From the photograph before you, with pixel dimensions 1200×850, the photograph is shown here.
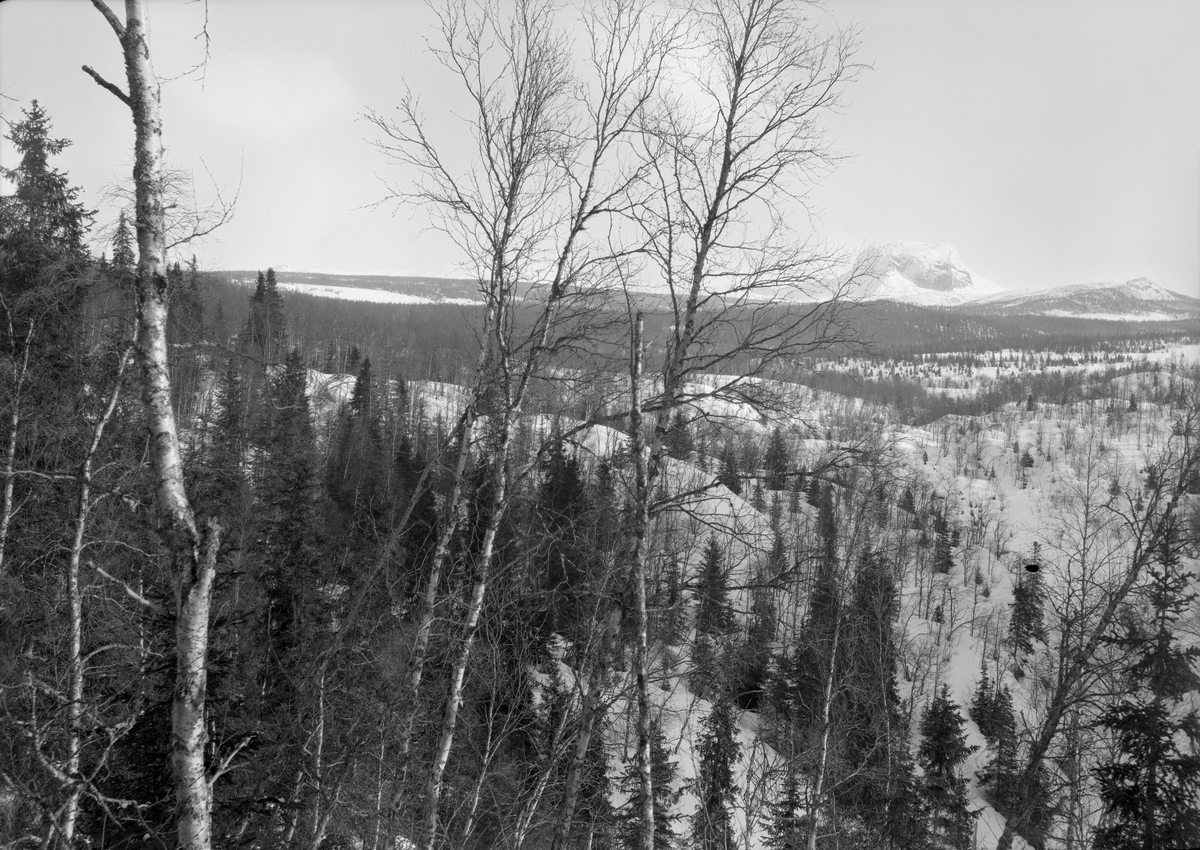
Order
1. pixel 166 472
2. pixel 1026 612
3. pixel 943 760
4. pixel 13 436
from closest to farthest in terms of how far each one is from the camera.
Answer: pixel 166 472
pixel 13 436
pixel 943 760
pixel 1026 612

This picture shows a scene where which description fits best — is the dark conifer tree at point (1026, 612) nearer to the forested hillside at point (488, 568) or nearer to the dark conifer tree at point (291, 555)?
the forested hillside at point (488, 568)

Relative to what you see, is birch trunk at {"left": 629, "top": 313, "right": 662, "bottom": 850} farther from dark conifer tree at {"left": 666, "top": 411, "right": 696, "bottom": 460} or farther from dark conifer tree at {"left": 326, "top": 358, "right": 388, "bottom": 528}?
dark conifer tree at {"left": 326, "top": 358, "right": 388, "bottom": 528}

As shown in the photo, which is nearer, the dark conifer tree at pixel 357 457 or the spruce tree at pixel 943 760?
the spruce tree at pixel 943 760

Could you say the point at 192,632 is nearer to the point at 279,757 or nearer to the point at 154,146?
the point at 154,146

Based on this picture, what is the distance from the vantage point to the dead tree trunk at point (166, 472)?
3174 mm

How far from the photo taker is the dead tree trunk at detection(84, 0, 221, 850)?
10.4ft

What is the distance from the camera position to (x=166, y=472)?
11.1ft

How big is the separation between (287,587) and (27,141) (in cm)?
1104

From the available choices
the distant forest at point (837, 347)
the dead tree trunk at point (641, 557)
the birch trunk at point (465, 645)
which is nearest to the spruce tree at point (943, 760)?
the distant forest at point (837, 347)

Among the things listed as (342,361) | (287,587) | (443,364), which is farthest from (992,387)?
(287,587)

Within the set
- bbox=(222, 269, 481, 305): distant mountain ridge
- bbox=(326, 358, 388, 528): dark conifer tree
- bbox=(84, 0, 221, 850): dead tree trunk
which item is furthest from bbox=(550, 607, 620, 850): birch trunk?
bbox=(222, 269, 481, 305): distant mountain ridge

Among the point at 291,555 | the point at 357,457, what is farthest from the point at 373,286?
the point at 291,555

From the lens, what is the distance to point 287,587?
15.6 meters

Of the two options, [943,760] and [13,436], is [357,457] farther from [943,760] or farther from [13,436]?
[943,760]
